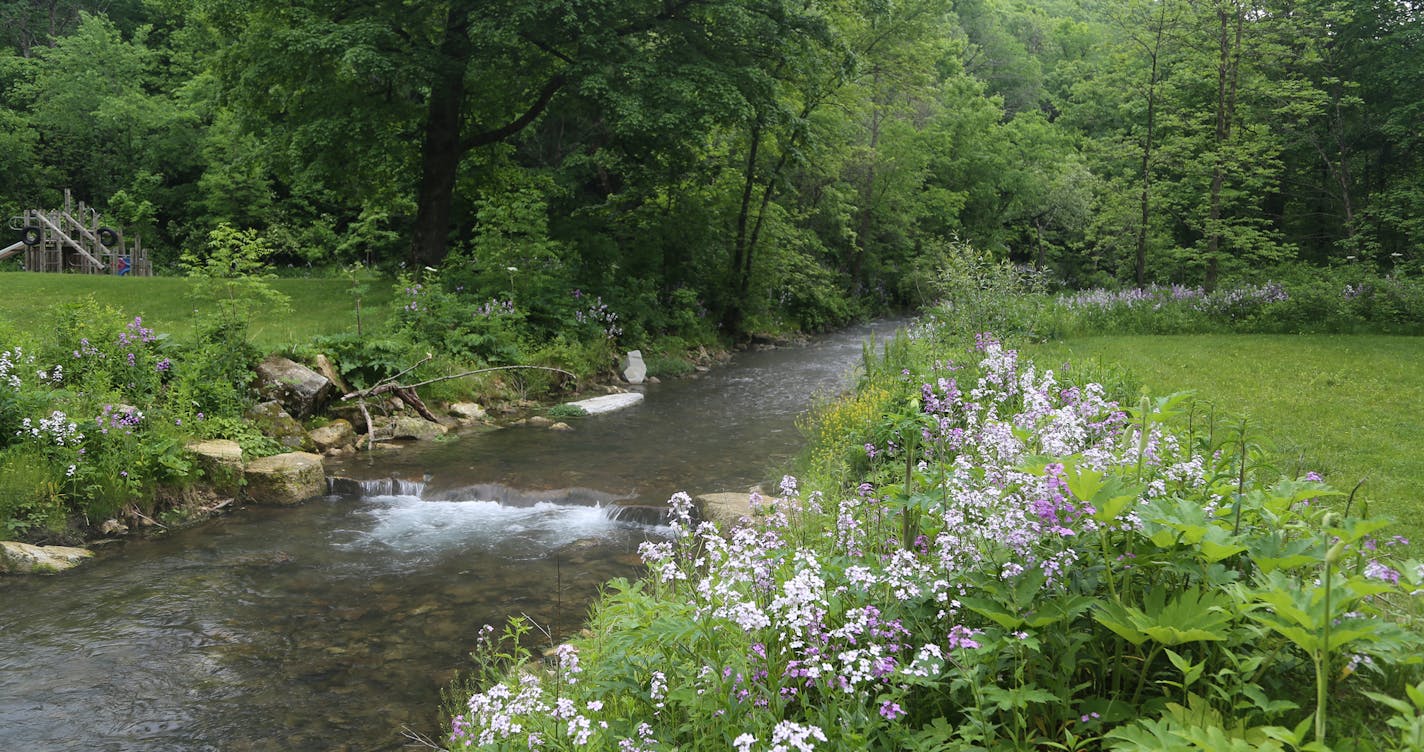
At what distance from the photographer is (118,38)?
1447 inches

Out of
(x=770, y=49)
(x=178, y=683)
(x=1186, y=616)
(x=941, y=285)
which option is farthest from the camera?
(x=770, y=49)

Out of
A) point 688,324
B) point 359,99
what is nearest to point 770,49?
point 688,324

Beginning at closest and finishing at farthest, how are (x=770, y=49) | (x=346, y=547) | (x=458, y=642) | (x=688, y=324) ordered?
(x=458, y=642), (x=346, y=547), (x=770, y=49), (x=688, y=324)

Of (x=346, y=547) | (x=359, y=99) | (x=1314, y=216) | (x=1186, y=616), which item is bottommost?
(x=346, y=547)

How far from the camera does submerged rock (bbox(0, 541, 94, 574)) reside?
7219mm

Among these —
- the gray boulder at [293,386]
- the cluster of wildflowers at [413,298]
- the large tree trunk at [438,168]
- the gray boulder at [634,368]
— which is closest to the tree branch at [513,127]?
the large tree trunk at [438,168]

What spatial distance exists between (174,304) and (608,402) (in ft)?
28.7

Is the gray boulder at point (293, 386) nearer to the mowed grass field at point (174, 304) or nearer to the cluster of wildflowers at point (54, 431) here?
the mowed grass field at point (174, 304)

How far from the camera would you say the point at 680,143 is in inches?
722

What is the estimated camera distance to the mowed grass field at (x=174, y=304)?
44.6ft

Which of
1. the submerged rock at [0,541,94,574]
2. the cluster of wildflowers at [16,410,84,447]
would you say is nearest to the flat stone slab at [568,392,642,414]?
the cluster of wildflowers at [16,410,84,447]

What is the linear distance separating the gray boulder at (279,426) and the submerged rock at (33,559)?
321cm

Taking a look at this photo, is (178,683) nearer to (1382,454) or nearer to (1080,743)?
(1080,743)

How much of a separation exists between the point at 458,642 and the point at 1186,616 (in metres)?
4.90
